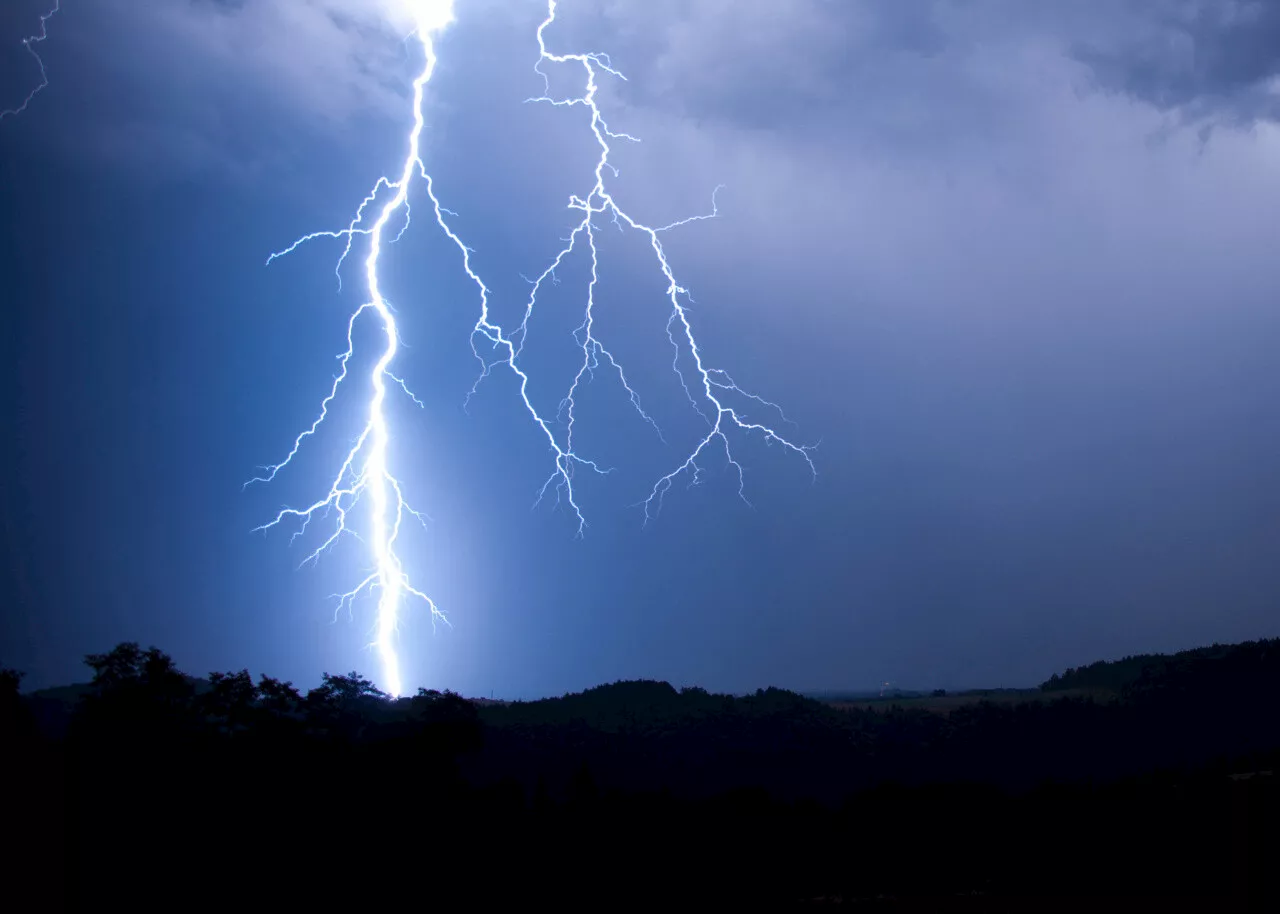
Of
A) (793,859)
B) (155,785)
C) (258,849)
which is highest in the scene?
(155,785)

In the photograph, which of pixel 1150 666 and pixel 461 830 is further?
pixel 1150 666

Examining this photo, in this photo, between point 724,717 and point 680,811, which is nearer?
point 680,811

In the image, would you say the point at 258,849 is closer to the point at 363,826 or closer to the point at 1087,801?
the point at 363,826

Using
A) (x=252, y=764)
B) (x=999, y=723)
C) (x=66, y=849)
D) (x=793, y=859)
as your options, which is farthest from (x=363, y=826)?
(x=999, y=723)

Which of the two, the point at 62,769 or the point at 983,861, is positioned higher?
the point at 62,769

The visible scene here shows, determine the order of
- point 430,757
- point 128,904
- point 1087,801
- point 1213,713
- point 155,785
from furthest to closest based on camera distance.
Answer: point 1213,713 < point 430,757 < point 155,785 < point 1087,801 < point 128,904

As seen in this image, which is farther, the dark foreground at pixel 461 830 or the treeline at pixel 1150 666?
the treeline at pixel 1150 666

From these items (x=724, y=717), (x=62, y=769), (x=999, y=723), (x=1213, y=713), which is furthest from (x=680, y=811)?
(x=1213, y=713)

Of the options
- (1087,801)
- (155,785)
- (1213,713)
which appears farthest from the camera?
(1213,713)

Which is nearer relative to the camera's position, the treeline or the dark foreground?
the dark foreground
